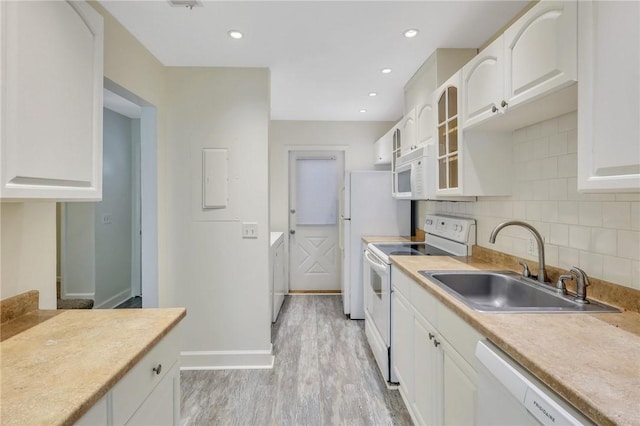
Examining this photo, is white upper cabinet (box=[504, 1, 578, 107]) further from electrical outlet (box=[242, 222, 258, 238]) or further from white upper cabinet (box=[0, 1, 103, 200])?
electrical outlet (box=[242, 222, 258, 238])

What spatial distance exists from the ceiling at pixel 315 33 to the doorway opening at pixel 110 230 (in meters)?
1.37

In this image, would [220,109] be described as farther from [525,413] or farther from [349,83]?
[525,413]

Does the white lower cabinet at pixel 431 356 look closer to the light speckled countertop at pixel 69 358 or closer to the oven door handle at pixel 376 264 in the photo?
the oven door handle at pixel 376 264

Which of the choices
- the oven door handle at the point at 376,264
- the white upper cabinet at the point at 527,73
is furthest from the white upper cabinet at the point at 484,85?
the oven door handle at the point at 376,264

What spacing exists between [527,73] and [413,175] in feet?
4.24

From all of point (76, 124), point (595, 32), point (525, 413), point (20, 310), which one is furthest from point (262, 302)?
point (595, 32)

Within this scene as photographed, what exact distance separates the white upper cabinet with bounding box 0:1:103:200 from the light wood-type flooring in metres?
1.63

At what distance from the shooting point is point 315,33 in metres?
2.06

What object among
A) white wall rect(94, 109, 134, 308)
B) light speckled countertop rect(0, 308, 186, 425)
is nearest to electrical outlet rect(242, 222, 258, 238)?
light speckled countertop rect(0, 308, 186, 425)

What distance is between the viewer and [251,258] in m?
2.60

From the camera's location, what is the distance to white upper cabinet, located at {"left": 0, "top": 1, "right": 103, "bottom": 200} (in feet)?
2.87

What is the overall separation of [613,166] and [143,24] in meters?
2.47

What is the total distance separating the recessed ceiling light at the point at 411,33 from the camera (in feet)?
6.65

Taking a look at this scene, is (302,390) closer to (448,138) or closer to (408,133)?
(448,138)
